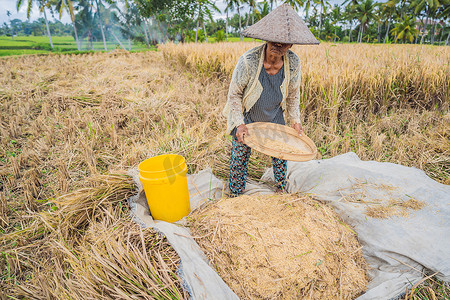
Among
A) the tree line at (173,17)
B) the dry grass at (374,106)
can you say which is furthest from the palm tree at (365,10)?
the dry grass at (374,106)

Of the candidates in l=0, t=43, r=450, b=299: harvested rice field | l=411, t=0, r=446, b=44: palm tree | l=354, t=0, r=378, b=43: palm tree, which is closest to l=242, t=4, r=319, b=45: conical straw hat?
l=0, t=43, r=450, b=299: harvested rice field

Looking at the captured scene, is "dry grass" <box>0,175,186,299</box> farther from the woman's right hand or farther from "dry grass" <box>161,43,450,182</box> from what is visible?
"dry grass" <box>161,43,450,182</box>

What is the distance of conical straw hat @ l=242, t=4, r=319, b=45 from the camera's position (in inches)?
49.8

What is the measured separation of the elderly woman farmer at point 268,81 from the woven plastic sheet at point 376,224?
0.36 metres

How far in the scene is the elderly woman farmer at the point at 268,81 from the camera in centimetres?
132

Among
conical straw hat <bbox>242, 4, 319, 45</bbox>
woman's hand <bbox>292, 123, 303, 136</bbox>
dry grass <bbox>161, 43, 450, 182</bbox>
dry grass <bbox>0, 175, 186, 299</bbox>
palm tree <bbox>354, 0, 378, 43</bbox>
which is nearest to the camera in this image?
dry grass <bbox>0, 175, 186, 299</bbox>

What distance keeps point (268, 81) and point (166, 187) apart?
0.96 meters

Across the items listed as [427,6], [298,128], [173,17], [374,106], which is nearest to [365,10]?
[427,6]

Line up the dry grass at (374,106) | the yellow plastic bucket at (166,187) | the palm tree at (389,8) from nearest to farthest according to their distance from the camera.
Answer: the yellow plastic bucket at (166,187), the dry grass at (374,106), the palm tree at (389,8)

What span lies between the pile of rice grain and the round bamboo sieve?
36cm

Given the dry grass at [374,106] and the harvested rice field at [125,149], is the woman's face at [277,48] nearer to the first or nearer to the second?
the harvested rice field at [125,149]

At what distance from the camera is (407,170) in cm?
163


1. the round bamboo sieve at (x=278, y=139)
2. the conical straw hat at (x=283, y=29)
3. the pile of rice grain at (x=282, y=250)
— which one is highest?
the conical straw hat at (x=283, y=29)

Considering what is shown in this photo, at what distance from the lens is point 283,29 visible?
4.21ft
